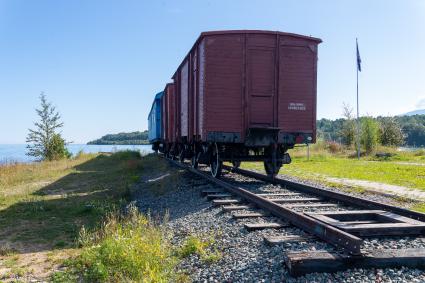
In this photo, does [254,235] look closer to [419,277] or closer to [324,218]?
[324,218]

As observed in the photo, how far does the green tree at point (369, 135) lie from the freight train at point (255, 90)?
2342 cm

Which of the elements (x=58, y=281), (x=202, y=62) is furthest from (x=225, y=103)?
(x=58, y=281)

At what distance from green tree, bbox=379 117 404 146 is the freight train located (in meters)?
28.9

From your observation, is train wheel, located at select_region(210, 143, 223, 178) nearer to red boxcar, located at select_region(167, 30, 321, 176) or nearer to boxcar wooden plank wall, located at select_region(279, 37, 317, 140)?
red boxcar, located at select_region(167, 30, 321, 176)

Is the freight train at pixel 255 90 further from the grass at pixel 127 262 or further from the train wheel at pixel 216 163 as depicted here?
the grass at pixel 127 262

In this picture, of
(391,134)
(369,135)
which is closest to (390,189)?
(369,135)

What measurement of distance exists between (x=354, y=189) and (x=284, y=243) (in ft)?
20.0

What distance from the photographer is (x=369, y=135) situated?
106 feet

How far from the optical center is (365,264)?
372cm

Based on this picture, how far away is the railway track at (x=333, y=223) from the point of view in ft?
12.2

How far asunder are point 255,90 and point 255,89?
28 millimetres

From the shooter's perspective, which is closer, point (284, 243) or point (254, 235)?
point (284, 243)

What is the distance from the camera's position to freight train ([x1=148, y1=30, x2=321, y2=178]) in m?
9.70

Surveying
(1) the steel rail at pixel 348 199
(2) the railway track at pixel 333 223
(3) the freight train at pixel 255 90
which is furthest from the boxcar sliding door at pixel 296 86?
(2) the railway track at pixel 333 223
